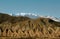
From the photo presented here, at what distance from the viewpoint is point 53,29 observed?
81.1 metres

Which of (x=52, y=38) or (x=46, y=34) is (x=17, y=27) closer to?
(x=46, y=34)

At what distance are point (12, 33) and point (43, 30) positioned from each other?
10.8 metres

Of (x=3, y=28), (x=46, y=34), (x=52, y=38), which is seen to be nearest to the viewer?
(x=52, y=38)

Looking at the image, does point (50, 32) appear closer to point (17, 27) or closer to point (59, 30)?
point (59, 30)

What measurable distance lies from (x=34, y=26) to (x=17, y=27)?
6161mm

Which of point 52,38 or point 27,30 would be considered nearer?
point 52,38

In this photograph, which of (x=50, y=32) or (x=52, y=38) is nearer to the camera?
(x=52, y=38)

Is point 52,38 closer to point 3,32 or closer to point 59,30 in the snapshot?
point 59,30

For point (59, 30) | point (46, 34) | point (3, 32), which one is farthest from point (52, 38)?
point (3, 32)

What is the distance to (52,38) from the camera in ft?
227

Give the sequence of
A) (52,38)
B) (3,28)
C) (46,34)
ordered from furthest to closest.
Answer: (3,28) < (46,34) < (52,38)

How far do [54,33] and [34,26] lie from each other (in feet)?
28.1

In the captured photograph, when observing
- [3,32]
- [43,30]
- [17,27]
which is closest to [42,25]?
[43,30]

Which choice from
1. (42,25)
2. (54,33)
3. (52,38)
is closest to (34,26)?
(42,25)
